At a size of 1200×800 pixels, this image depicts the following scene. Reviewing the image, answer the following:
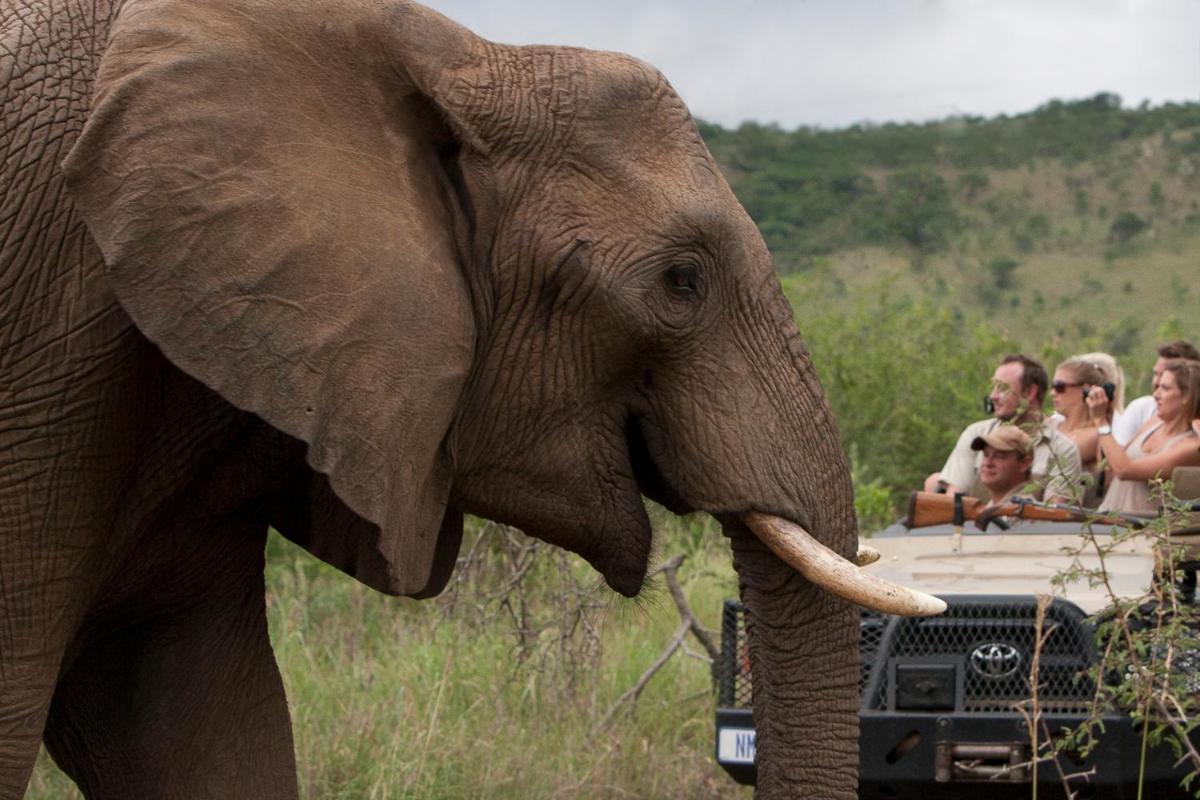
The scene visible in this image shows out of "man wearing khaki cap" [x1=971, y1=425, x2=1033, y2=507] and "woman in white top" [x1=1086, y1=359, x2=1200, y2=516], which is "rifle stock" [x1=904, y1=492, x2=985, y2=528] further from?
"woman in white top" [x1=1086, y1=359, x2=1200, y2=516]

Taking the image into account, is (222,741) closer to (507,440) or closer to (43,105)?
(507,440)

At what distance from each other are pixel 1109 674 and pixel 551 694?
1.96 metres

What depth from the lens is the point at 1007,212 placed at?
1502 inches

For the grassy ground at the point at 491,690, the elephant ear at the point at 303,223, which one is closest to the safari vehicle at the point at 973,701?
the grassy ground at the point at 491,690

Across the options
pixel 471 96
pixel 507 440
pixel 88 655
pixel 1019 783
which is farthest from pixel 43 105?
pixel 1019 783

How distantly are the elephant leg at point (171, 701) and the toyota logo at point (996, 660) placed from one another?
248cm

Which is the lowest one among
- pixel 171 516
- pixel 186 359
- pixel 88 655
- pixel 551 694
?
pixel 551 694

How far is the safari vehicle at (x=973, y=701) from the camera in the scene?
5.21m

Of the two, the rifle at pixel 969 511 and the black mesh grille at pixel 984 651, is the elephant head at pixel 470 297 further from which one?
the rifle at pixel 969 511

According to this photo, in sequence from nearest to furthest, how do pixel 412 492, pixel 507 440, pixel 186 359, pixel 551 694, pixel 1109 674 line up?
pixel 186 359
pixel 412 492
pixel 507 440
pixel 1109 674
pixel 551 694

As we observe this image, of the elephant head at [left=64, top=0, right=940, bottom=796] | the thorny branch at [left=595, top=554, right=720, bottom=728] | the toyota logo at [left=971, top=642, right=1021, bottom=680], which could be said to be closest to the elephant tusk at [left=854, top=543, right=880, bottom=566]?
the elephant head at [left=64, top=0, right=940, bottom=796]

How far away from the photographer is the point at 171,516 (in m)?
3.27

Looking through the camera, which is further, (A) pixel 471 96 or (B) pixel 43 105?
(A) pixel 471 96

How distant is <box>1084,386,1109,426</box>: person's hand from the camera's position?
24.9 feet
